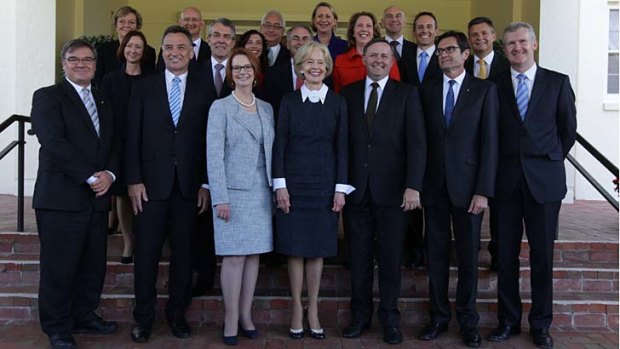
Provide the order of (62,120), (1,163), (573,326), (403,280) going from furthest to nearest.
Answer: (1,163)
(403,280)
(573,326)
(62,120)

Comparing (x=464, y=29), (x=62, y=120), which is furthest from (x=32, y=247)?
(x=464, y=29)

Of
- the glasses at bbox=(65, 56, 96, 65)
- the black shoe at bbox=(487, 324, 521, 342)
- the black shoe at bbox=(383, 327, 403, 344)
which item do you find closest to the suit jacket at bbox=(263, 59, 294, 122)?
the glasses at bbox=(65, 56, 96, 65)

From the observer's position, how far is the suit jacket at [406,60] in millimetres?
4977

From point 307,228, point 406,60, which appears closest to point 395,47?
point 406,60

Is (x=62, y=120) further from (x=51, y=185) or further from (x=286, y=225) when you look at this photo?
(x=286, y=225)

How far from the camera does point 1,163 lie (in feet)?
28.9

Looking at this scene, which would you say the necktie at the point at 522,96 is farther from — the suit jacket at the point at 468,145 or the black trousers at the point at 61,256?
the black trousers at the point at 61,256

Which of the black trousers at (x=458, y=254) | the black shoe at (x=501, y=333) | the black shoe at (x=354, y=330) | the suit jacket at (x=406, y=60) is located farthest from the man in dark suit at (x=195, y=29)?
the black shoe at (x=501, y=333)

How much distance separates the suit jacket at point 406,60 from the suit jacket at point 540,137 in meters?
1.06

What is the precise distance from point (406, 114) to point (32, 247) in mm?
3394

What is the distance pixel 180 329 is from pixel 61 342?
749 mm

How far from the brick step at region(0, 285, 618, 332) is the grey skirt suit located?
0.72 meters

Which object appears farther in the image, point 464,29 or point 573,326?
point 464,29

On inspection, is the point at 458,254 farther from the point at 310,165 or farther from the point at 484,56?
the point at 484,56
